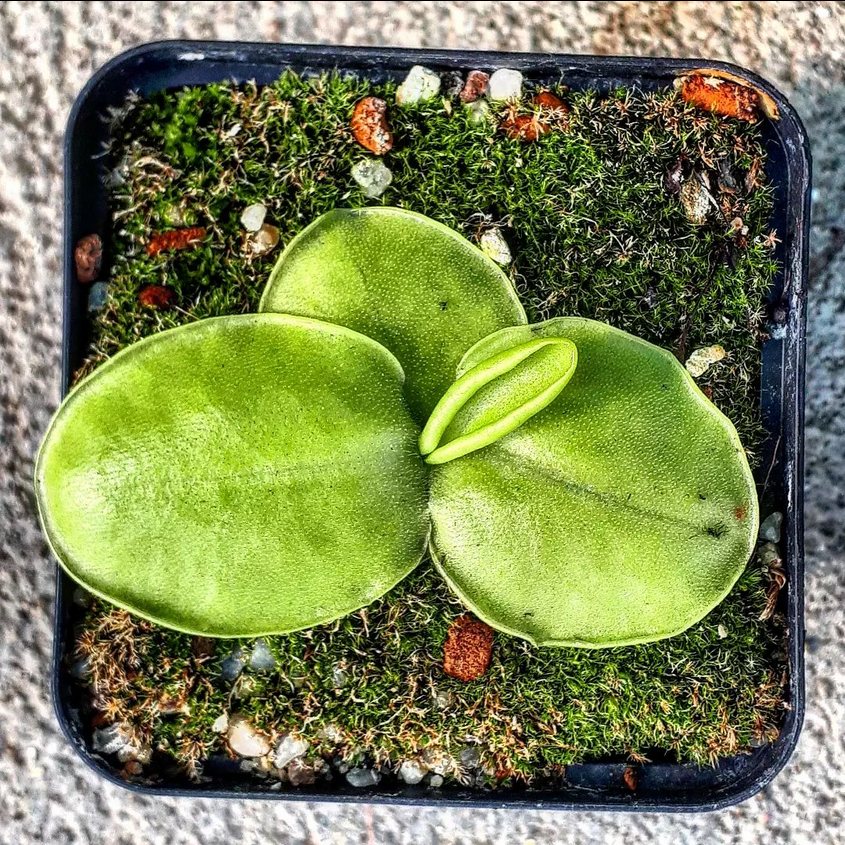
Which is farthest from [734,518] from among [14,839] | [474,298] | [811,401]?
[14,839]

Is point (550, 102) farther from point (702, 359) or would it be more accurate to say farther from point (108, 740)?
point (108, 740)

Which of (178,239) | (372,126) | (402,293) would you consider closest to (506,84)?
(372,126)

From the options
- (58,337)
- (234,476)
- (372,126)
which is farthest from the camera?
(58,337)

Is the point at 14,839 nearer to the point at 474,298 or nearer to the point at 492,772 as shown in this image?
the point at 492,772

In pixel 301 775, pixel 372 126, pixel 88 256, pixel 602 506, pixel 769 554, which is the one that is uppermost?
pixel 372 126

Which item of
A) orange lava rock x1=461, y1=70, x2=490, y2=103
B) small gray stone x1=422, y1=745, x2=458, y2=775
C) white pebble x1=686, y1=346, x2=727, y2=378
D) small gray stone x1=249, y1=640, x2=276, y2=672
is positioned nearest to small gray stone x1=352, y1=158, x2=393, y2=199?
orange lava rock x1=461, y1=70, x2=490, y2=103

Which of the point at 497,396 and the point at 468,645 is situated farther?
the point at 468,645
